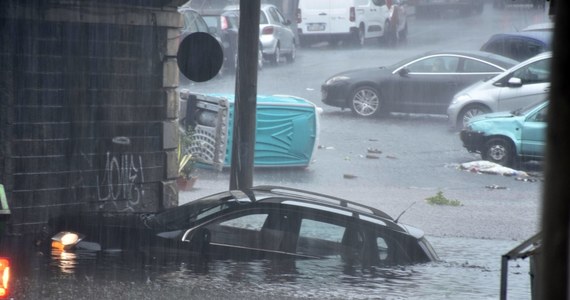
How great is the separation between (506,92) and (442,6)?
21.3 metres

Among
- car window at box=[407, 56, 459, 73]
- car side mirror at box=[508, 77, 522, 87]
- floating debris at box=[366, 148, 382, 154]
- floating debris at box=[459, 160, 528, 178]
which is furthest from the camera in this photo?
car window at box=[407, 56, 459, 73]

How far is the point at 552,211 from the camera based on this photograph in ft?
8.53

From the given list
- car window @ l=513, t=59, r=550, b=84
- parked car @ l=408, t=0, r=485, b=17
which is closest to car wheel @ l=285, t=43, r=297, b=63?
car window @ l=513, t=59, r=550, b=84

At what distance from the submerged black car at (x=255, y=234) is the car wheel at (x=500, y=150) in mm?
9040

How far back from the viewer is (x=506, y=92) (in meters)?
19.8

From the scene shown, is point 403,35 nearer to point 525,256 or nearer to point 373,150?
point 373,150

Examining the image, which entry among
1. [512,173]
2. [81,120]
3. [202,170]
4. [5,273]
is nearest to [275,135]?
[202,170]

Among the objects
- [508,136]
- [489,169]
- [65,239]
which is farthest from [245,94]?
[508,136]

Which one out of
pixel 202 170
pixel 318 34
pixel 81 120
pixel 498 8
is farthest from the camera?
pixel 498 8

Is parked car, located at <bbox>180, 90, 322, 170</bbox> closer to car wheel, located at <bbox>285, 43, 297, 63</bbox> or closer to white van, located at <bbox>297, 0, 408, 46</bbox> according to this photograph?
car wheel, located at <bbox>285, 43, 297, 63</bbox>

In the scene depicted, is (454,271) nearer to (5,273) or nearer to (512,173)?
(5,273)

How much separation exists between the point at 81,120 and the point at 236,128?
1.91m

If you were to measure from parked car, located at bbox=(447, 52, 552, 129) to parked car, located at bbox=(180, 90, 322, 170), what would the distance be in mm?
4558

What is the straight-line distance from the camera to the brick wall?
10.5 metres
